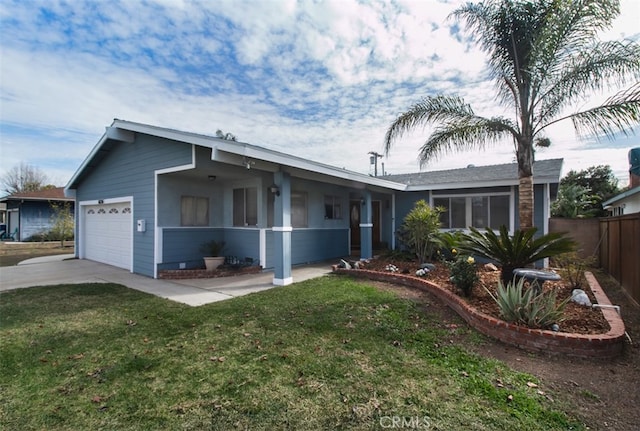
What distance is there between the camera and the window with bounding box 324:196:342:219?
11.7 m

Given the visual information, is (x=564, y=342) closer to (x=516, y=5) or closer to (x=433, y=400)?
(x=433, y=400)

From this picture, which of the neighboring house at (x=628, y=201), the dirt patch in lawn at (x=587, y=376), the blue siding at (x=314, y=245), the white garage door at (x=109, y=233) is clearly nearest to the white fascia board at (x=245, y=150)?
the blue siding at (x=314, y=245)

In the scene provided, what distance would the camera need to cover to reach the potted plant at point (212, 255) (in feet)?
30.9

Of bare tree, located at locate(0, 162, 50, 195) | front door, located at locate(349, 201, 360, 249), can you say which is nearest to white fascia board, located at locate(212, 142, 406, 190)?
front door, located at locate(349, 201, 360, 249)

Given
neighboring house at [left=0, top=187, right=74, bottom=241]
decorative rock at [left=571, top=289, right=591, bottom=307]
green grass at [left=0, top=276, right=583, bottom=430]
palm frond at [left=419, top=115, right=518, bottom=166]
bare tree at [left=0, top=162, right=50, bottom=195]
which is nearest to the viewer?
green grass at [left=0, top=276, right=583, bottom=430]

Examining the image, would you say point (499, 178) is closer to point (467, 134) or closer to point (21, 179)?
point (467, 134)

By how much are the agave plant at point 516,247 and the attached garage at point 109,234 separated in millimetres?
9519

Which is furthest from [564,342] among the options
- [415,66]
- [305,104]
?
[305,104]

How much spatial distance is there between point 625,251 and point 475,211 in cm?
450

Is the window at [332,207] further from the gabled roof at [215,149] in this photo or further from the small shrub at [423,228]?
the small shrub at [423,228]

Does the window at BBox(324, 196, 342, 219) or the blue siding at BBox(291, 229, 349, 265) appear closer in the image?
the blue siding at BBox(291, 229, 349, 265)

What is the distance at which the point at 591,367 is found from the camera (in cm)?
345

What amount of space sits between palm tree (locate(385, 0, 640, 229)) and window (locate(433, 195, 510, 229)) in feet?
10.6

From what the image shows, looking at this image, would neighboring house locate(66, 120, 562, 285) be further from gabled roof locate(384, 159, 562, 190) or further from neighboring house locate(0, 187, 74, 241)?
neighboring house locate(0, 187, 74, 241)
